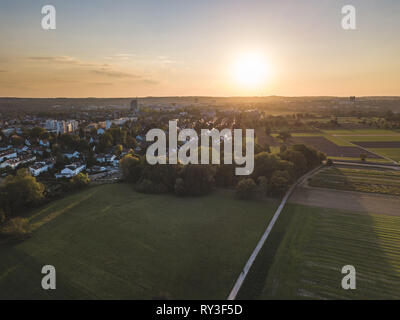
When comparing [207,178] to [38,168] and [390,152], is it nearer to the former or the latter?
[38,168]

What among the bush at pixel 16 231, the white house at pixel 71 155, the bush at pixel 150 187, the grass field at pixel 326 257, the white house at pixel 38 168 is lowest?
the grass field at pixel 326 257

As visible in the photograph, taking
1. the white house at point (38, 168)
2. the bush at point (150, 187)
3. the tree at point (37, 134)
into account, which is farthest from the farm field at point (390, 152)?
the tree at point (37, 134)

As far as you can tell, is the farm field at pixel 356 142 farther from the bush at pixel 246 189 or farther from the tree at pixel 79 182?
the tree at pixel 79 182

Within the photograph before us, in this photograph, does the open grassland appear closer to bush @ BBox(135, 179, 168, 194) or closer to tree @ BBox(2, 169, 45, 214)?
bush @ BBox(135, 179, 168, 194)

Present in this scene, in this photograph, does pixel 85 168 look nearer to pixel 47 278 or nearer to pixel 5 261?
pixel 5 261

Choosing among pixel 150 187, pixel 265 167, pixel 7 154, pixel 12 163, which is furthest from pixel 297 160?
pixel 7 154

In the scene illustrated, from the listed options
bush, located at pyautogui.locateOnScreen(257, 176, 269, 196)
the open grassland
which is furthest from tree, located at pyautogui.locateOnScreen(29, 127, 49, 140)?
the open grassland

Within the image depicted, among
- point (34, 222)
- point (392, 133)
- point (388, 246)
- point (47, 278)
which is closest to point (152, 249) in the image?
point (47, 278)
